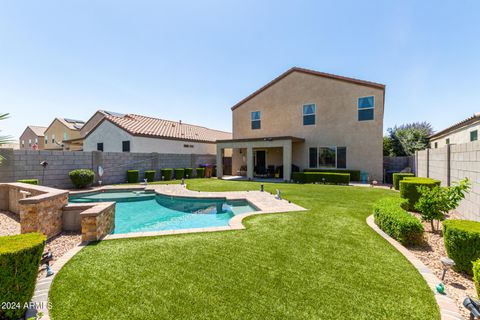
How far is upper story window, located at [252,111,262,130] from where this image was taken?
21.7 m

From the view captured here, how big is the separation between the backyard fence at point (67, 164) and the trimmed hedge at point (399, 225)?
14881 millimetres

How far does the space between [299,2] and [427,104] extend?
1852 cm

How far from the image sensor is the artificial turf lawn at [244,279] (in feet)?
9.16

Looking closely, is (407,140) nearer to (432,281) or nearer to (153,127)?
(432,281)

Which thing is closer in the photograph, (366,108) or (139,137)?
(366,108)

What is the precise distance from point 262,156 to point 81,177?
15121mm

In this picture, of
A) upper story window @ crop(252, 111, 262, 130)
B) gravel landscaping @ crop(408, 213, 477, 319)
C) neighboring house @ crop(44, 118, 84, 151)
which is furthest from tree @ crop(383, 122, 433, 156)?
neighboring house @ crop(44, 118, 84, 151)

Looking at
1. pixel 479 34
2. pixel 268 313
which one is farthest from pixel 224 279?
pixel 479 34

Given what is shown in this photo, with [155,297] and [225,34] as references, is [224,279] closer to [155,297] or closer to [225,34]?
[155,297]

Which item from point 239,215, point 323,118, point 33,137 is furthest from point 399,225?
point 33,137

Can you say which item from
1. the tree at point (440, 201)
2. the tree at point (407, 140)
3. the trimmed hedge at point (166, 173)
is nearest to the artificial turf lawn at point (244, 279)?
the tree at point (440, 201)

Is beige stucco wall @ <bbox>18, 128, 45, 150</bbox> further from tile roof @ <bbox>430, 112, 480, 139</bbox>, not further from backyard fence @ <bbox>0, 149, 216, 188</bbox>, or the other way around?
tile roof @ <bbox>430, 112, 480, 139</bbox>

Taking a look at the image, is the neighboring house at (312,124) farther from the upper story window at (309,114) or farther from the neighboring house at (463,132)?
the neighboring house at (463,132)

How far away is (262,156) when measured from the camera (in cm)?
2191
